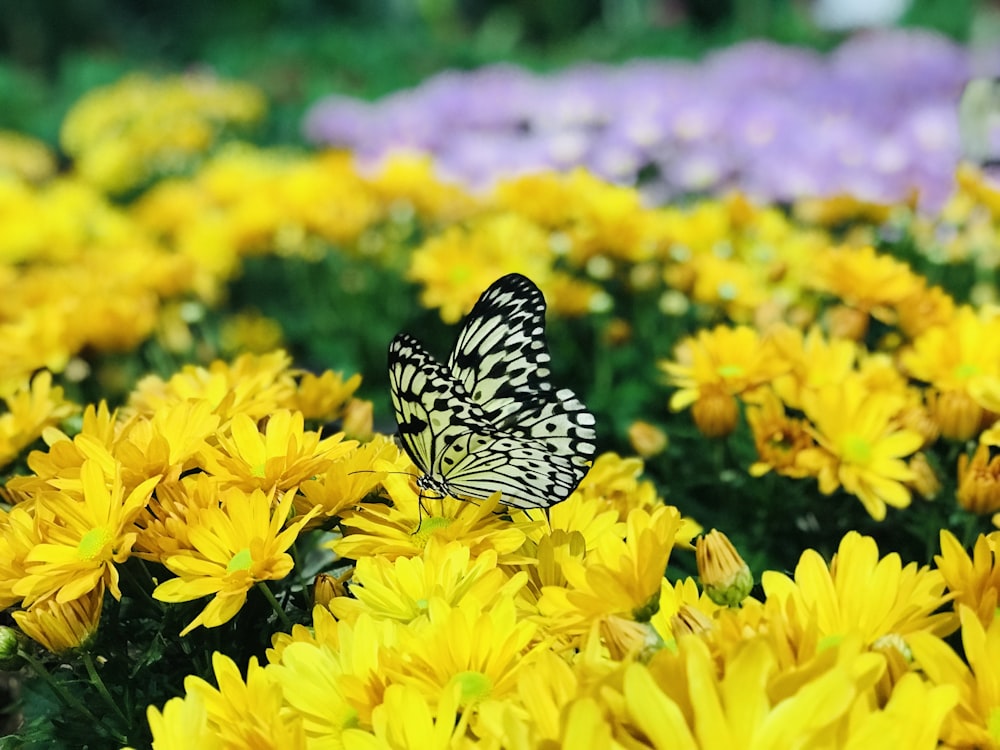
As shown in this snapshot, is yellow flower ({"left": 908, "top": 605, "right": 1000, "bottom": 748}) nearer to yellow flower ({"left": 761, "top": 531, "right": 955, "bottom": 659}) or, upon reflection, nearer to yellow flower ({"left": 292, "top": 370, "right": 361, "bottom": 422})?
yellow flower ({"left": 761, "top": 531, "right": 955, "bottom": 659})

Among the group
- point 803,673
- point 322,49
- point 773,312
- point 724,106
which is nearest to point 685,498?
point 773,312

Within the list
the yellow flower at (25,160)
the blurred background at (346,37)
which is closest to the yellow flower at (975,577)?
the blurred background at (346,37)

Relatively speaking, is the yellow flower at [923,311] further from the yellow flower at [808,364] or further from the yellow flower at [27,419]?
the yellow flower at [27,419]

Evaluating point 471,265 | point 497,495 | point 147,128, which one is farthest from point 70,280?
point 147,128

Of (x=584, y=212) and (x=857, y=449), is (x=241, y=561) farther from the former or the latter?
(x=584, y=212)

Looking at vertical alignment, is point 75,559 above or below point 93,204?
above

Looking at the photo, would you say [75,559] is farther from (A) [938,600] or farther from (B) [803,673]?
(A) [938,600]
